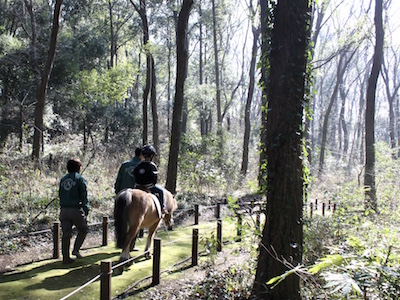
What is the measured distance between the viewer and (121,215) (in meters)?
5.81

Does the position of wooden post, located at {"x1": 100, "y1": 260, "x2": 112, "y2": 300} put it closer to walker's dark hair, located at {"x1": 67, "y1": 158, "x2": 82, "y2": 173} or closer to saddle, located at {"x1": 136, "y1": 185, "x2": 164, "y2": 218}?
saddle, located at {"x1": 136, "y1": 185, "x2": 164, "y2": 218}

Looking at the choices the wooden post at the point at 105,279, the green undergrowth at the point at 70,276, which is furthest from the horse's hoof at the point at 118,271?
the wooden post at the point at 105,279

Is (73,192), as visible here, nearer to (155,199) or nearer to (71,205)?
(71,205)

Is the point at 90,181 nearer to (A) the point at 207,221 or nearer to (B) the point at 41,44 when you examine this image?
(A) the point at 207,221

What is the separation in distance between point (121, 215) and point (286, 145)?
306 cm

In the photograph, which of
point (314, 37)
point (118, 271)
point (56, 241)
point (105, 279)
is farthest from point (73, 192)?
point (314, 37)

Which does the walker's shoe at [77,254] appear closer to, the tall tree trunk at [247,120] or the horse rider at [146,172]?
the horse rider at [146,172]

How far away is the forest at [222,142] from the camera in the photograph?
4.52m

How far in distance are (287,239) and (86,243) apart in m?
5.62

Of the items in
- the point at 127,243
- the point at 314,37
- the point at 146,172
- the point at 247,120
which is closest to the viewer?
the point at 127,243

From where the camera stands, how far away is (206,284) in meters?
5.42

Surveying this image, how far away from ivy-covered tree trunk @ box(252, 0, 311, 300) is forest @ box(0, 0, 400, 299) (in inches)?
0.6

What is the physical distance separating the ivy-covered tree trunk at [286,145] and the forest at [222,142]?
0.05 feet

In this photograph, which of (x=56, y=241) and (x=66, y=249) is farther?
(x=56, y=241)
